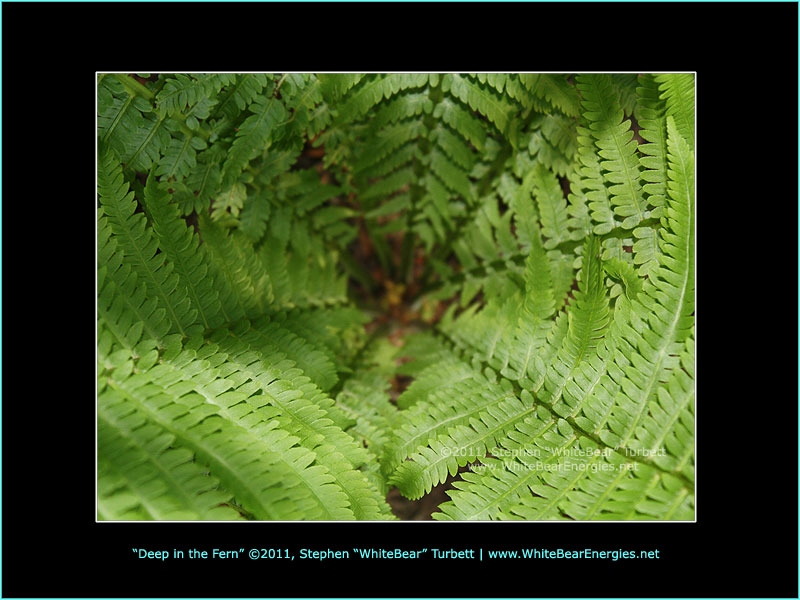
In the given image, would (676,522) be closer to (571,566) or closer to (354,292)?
(571,566)

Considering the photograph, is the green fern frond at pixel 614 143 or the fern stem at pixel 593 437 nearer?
the fern stem at pixel 593 437

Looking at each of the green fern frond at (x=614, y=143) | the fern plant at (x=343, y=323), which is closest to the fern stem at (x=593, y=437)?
the fern plant at (x=343, y=323)

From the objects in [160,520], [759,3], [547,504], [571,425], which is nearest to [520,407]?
[571,425]

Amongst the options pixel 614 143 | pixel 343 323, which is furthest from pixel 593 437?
pixel 343 323

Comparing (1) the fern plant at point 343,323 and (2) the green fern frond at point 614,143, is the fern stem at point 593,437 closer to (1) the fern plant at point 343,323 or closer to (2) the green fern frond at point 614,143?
(1) the fern plant at point 343,323

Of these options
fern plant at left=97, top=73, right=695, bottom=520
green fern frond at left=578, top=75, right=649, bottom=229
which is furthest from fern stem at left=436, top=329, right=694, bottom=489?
green fern frond at left=578, top=75, right=649, bottom=229

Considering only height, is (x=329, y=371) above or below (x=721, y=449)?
above

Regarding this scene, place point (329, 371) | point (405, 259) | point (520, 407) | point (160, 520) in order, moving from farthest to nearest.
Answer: point (405, 259)
point (329, 371)
point (520, 407)
point (160, 520)

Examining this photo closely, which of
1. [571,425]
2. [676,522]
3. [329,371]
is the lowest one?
[676,522]

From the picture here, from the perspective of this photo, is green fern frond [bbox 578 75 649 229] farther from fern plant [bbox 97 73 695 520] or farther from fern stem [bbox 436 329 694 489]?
fern stem [bbox 436 329 694 489]
